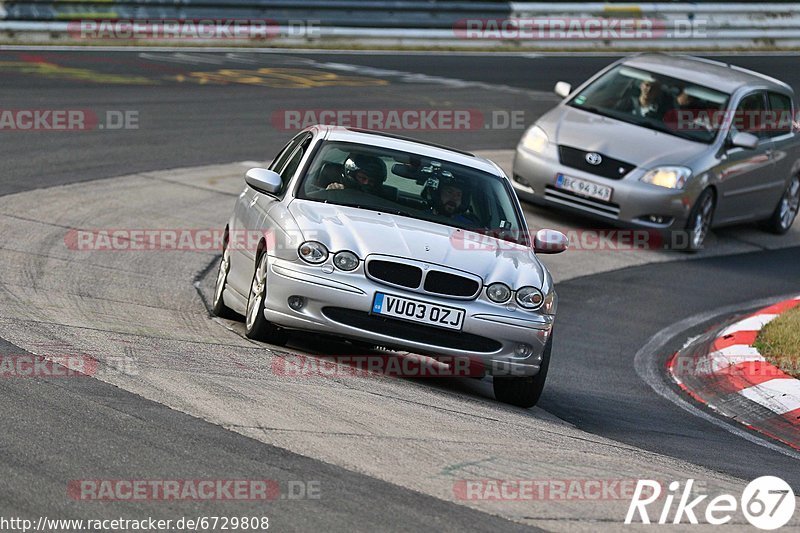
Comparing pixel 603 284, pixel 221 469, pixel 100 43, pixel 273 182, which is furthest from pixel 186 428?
pixel 100 43

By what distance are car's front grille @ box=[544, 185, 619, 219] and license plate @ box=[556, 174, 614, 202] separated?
0.19ft

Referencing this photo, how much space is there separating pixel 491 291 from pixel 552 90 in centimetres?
1651

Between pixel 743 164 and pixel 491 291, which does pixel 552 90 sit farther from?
pixel 491 291

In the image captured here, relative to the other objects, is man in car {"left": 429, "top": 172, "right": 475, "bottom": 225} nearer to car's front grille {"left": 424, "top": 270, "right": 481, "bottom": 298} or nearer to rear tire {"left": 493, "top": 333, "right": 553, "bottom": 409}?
car's front grille {"left": 424, "top": 270, "right": 481, "bottom": 298}

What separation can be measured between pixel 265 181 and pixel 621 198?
643 cm

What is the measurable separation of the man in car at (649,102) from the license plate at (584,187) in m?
1.41

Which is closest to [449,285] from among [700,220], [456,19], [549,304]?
[549,304]

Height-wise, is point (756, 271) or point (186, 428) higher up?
point (186, 428)

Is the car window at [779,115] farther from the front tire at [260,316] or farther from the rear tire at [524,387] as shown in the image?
the front tire at [260,316]

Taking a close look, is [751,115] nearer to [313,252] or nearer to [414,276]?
[414,276]

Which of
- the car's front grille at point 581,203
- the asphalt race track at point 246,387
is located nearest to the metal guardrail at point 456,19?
the asphalt race track at point 246,387

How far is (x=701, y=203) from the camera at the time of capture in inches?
591

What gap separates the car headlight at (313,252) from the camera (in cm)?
809

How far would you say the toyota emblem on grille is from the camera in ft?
48.4
